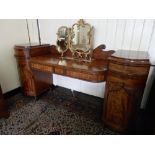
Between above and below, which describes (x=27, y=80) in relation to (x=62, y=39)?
below

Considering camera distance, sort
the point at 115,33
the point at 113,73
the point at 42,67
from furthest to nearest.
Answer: the point at 42,67
the point at 115,33
the point at 113,73

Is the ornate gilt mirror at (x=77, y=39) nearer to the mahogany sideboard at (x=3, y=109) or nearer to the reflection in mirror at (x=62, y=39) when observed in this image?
the reflection in mirror at (x=62, y=39)

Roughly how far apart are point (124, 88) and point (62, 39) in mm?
1206

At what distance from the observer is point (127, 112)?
1507 mm

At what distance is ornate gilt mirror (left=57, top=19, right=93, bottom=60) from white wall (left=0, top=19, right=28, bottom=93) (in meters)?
0.77

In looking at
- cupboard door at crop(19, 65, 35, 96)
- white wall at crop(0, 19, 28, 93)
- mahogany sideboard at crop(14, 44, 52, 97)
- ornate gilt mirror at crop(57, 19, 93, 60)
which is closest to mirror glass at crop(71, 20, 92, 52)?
ornate gilt mirror at crop(57, 19, 93, 60)

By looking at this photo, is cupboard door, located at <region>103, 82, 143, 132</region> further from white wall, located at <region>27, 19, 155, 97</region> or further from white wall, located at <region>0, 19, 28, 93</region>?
white wall, located at <region>0, 19, 28, 93</region>

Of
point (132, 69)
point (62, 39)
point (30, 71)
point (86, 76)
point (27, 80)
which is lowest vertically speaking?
point (27, 80)

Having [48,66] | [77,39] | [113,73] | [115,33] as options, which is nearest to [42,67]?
[48,66]

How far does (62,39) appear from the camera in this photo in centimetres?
208

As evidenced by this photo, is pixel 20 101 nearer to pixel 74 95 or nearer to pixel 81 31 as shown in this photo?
pixel 74 95

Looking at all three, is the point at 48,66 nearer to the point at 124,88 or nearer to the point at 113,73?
the point at 113,73
